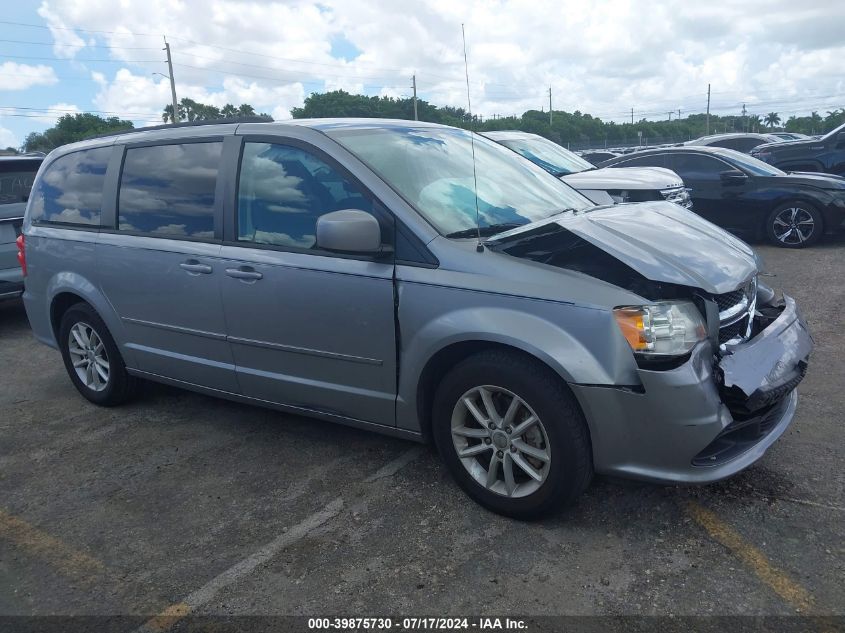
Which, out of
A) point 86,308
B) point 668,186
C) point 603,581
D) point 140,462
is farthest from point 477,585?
point 668,186

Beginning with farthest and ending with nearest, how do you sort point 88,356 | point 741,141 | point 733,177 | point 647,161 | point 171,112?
point 171,112
point 741,141
point 647,161
point 733,177
point 88,356

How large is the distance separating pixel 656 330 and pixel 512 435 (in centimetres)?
76

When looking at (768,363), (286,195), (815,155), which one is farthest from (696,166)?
(286,195)

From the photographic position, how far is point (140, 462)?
4.13 meters

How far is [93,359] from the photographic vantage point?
16.5 ft

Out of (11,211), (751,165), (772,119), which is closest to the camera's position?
(11,211)

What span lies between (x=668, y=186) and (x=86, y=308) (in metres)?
6.39

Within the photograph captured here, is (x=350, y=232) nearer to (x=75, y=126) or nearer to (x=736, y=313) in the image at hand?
(x=736, y=313)

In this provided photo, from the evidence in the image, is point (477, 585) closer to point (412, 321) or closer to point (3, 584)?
point (412, 321)

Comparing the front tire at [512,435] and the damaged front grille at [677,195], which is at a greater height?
the damaged front grille at [677,195]

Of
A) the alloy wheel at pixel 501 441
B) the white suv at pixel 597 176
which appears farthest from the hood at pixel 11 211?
the alloy wheel at pixel 501 441

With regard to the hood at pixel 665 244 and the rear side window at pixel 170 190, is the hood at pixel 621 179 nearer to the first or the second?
the hood at pixel 665 244

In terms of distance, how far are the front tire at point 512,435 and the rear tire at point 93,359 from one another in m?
2.63

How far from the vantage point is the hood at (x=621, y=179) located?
8.10 meters
